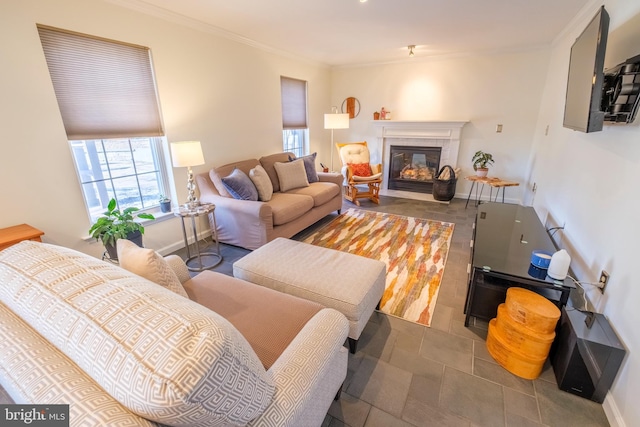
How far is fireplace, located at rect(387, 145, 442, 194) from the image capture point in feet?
16.8

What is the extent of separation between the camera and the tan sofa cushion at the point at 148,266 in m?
1.08

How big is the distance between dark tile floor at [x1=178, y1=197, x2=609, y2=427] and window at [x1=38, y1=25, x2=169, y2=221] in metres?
2.62

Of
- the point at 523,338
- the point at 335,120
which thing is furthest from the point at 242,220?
the point at 335,120

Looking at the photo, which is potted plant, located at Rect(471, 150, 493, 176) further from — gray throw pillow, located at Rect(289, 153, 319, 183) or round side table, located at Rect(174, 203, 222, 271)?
round side table, located at Rect(174, 203, 222, 271)

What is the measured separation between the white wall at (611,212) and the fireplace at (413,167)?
218 cm

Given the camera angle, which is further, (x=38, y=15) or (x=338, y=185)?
(x=338, y=185)

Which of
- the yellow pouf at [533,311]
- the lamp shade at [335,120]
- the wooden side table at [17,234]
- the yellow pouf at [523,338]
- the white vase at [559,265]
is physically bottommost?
the yellow pouf at [523,338]

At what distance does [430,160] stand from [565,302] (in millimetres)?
3868

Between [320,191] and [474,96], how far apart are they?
3.13 metres

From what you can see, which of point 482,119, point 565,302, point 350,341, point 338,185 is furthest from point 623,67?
point 482,119

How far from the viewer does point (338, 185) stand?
4156 mm

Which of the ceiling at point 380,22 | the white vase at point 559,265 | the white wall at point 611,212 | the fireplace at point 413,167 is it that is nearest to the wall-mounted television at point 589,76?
the white wall at point 611,212

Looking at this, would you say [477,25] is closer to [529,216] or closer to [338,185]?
[529,216]

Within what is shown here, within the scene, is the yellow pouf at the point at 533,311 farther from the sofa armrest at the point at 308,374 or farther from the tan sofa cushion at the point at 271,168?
the tan sofa cushion at the point at 271,168
